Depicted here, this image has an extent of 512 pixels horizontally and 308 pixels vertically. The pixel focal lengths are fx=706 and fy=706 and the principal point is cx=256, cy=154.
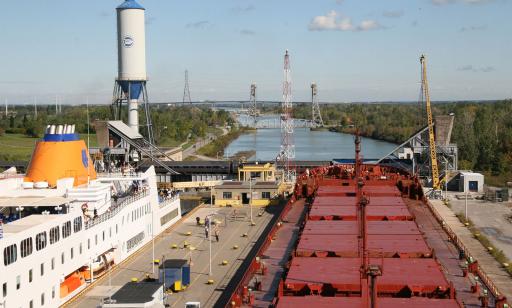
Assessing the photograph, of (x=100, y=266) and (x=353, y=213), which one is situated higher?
(x=353, y=213)

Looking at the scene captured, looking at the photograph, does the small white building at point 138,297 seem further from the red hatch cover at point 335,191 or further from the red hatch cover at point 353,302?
the red hatch cover at point 335,191

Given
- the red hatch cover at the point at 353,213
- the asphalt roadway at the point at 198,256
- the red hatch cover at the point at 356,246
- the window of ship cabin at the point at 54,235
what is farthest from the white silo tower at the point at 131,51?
the red hatch cover at the point at 356,246

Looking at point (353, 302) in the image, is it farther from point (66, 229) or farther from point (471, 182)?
point (471, 182)

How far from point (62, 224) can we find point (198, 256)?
8.22 m

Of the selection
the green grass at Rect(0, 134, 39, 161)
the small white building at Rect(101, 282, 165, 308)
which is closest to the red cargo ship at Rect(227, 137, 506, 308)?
the small white building at Rect(101, 282, 165, 308)

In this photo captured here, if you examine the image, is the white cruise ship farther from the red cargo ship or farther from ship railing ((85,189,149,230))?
the red cargo ship

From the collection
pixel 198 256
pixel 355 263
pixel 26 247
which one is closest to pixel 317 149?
pixel 198 256

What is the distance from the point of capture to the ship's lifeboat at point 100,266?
28705mm

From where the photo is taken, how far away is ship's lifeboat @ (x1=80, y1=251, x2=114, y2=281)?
2870 centimetres

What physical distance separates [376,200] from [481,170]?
47.2 meters

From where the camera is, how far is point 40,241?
24297 mm

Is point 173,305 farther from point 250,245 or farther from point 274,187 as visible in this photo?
point 274,187

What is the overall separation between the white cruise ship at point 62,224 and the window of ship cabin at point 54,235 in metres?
0.04

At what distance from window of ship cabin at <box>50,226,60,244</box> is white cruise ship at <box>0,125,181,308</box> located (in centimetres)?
4
